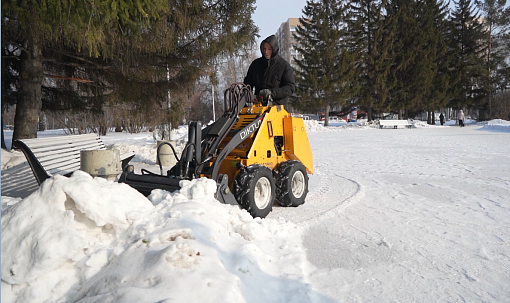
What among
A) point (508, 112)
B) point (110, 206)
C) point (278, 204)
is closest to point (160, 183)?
point (110, 206)

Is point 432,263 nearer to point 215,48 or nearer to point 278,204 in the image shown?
point 278,204

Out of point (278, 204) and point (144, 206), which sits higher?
point (144, 206)

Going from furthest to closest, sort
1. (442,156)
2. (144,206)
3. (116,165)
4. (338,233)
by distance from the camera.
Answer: (442,156), (116,165), (338,233), (144,206)

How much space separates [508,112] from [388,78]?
16.1 m

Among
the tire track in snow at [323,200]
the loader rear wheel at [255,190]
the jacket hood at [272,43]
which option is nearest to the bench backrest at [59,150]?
the loader rear wheel at [255,190]

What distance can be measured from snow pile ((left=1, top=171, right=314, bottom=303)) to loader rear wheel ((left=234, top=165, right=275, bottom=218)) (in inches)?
36.4

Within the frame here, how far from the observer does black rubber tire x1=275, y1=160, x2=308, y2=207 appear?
229 inches

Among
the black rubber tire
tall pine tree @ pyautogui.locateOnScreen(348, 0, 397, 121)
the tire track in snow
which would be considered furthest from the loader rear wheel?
tall pine tree @ pyautogui.locateOnScreen(348, 0, 397, 121)

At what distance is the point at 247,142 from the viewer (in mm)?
5922

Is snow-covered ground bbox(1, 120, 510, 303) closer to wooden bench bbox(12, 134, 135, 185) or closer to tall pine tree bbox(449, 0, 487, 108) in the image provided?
wooden bench bbox(12, 134, 135, 185)

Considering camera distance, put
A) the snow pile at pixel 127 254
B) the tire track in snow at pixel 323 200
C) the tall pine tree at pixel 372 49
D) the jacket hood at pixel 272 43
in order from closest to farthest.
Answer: the snow pile at pixel 127 254 < the tire track in snow at pixel 323 200 < the jacket hood at pixel 272 43 < the tall pine tree at pixel 372 49

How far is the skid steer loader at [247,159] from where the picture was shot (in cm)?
496

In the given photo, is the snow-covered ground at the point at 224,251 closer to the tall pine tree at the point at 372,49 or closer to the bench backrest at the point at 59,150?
the bench backrest at the point at 59,150

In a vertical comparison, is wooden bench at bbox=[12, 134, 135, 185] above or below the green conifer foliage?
below
